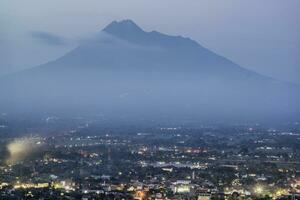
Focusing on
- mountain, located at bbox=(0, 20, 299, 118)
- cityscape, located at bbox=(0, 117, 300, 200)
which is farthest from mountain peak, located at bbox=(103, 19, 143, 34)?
cityscape, located at bbox=(0, 117, 300, 200)

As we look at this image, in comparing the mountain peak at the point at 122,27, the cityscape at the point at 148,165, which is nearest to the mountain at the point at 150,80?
the mountain peak at the point at 122,27

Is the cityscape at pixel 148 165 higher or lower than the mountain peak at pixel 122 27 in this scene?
lower

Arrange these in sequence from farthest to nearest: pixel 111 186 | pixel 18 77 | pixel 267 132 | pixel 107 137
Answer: pixel 18 77
pixel 267 132
pixel 107 137
pixel 111 186

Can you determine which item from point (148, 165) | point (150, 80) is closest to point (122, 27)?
A: point (150, 80)

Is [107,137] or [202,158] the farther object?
[107,137]

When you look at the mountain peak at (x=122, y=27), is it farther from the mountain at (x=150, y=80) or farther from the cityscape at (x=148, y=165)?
the cityscape at (x=148, y=165)

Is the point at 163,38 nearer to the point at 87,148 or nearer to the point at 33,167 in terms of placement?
the point at 87,148

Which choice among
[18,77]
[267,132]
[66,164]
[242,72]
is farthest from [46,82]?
[66,164]

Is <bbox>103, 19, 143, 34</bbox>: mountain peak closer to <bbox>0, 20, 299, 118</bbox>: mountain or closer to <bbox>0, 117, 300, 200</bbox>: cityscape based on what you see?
<bbox>0, 20, 299, 118</bbox>: mountain
